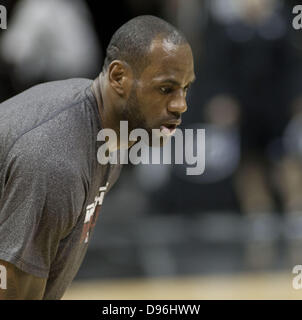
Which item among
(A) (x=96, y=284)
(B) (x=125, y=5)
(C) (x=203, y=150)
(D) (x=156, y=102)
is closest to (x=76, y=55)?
→ (B) (x=125, y=5)

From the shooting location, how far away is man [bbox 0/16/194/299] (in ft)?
6.39

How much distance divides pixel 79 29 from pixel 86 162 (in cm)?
305

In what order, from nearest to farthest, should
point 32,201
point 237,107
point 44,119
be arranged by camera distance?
point 32,201
point 44,119
point 237,107

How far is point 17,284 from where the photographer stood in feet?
6.55

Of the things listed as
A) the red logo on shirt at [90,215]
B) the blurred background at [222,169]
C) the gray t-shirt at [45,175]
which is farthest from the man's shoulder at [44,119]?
the blurred background at [222,169]

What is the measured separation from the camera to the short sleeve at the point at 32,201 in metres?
1.93

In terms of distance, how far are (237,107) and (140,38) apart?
356cm

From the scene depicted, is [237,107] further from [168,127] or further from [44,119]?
[44,119]

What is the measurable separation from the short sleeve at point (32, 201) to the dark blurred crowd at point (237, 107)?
3.28 meters

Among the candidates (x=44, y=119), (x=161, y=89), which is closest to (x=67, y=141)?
(x=44, y=119)

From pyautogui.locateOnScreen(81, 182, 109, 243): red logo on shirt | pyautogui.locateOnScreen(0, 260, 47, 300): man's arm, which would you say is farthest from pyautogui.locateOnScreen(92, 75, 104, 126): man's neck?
pyautogui.locateOnScreen(0, 260, 47, 300): man's arm

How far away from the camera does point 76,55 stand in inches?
194

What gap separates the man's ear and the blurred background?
9.50 feet

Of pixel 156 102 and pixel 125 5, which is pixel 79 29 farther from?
pixel 156 102
